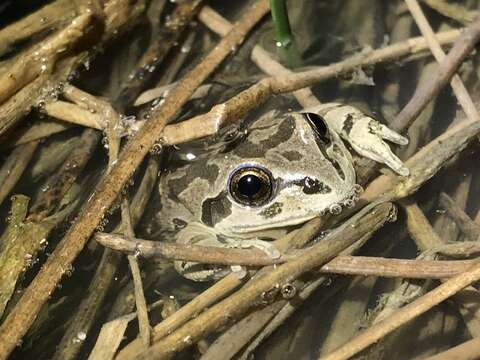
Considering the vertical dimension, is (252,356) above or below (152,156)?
below

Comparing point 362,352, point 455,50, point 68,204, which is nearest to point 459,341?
point 362,352

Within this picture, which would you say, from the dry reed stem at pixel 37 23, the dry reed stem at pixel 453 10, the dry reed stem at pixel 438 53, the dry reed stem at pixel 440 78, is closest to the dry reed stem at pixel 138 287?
the dry reed stem at pixel 37 23

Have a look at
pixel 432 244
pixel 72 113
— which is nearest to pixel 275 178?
pixel 432 244

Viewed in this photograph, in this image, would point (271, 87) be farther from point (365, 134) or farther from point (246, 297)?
point (246, 297)

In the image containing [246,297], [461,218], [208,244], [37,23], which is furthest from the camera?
[37,23]

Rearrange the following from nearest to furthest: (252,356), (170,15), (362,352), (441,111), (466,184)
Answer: (362,352), (252,356), (466,184), (441,111), (170,15)

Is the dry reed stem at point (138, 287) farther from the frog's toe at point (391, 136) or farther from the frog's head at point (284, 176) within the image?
the frog's toe at point (391, 136)

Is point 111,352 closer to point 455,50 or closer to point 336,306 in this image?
point 336,306
